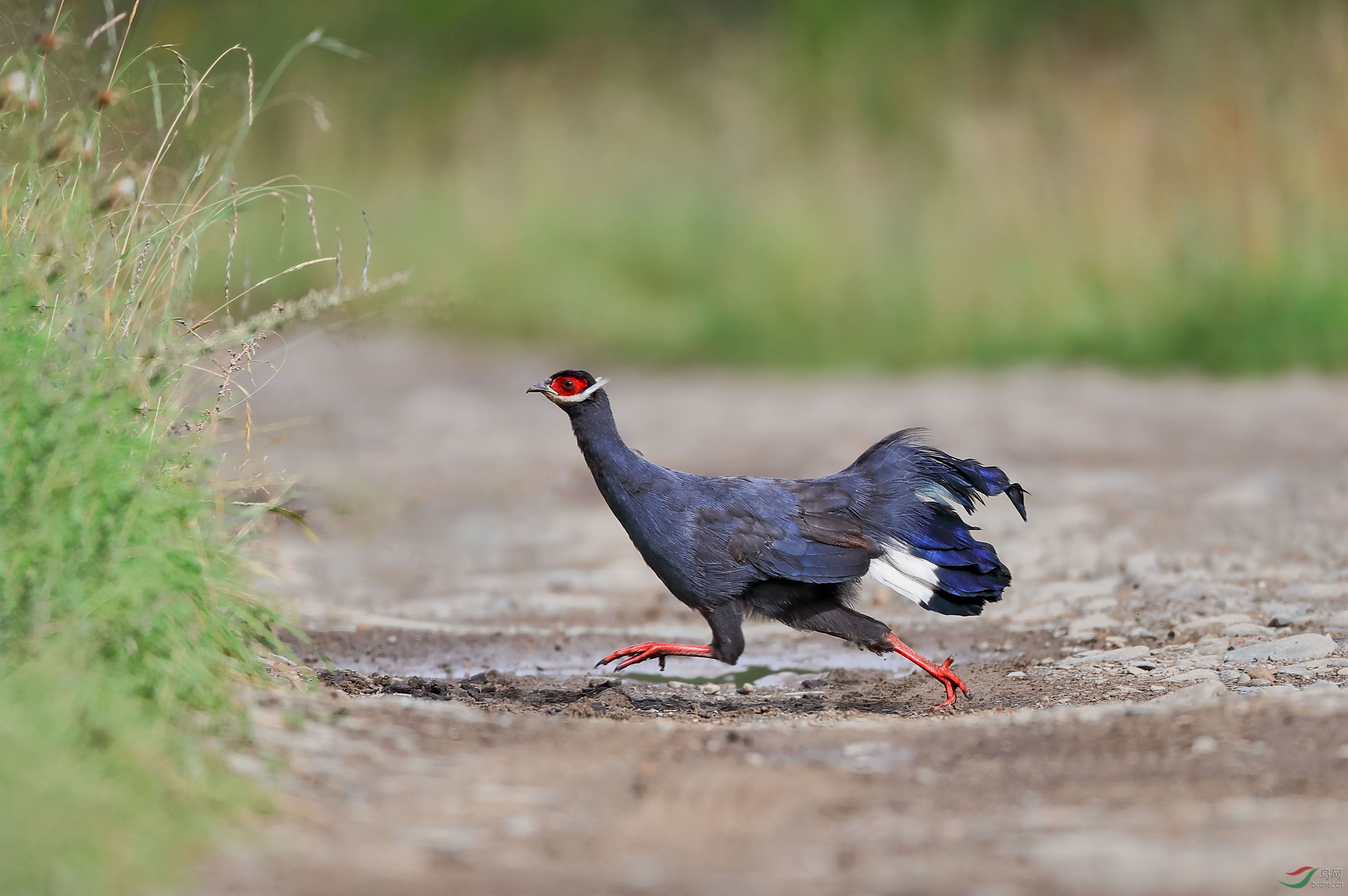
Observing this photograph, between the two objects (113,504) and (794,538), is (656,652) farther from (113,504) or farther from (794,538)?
(113,504)

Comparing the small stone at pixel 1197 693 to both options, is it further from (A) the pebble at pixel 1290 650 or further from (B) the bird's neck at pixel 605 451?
(B) the bird's neck at pixel 605 451

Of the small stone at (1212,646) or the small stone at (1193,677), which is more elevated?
the small stone at (1212,646)

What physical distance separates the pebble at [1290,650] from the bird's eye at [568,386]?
241 cm

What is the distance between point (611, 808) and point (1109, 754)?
1.27 m

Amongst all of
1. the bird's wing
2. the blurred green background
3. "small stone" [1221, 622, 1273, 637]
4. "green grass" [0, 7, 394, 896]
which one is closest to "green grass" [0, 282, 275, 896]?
"green grass" [0, 7, 394, 896]

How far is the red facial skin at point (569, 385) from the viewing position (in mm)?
5406

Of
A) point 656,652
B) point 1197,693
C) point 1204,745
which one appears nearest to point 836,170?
point 656,652

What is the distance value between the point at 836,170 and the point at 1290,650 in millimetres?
11059

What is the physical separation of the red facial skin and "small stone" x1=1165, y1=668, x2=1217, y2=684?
7.25 ft

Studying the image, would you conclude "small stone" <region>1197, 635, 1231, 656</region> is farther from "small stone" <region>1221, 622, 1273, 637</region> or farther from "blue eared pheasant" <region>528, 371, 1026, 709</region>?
"blue eared pheasant" <region>528, 371, 1026, 709</region>

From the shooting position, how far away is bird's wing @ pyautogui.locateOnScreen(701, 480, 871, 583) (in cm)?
527

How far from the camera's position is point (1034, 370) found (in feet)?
42.7

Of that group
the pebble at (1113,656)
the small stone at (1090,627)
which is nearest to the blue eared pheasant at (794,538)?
the pebble at (1113,656)

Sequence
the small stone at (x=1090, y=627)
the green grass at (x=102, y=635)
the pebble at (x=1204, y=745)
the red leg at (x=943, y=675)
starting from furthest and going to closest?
the small stone at (x=1090, y=627), the red leg at (x=943, y=675), the pebble at (x=1204, y=745), the green grass at (x=102, y=635)
